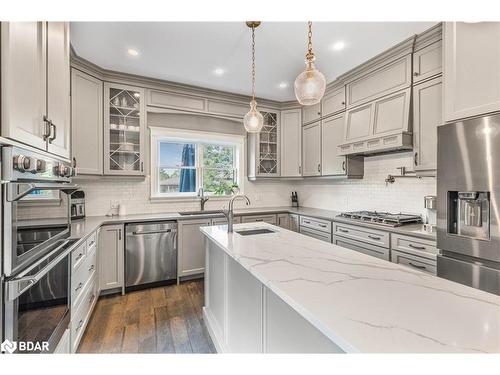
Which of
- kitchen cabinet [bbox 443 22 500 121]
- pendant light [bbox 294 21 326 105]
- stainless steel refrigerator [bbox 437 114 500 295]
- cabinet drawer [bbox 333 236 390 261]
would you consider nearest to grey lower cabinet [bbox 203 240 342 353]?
pendant light [bbox 294 21 326 105]

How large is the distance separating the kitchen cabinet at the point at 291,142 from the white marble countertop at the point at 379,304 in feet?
9.45

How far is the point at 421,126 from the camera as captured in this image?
2.43m

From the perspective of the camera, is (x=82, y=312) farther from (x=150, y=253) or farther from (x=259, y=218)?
(x=259, y=218)

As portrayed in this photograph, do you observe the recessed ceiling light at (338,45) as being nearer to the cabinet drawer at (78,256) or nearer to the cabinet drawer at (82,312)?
the cabinet drawer at (78,256)

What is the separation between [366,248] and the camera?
8.68ft

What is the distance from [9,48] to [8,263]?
3.08 ft

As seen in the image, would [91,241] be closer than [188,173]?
Yes

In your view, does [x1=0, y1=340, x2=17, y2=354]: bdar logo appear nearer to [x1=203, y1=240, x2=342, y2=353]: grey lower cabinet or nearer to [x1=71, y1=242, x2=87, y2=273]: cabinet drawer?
[x1=71, y1=242, x2=87, y2=273]: cabinet drawer

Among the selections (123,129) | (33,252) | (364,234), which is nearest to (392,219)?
(364,234)

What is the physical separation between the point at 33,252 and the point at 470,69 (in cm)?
306

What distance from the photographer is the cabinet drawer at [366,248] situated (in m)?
2.46

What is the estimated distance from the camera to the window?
3.66m
